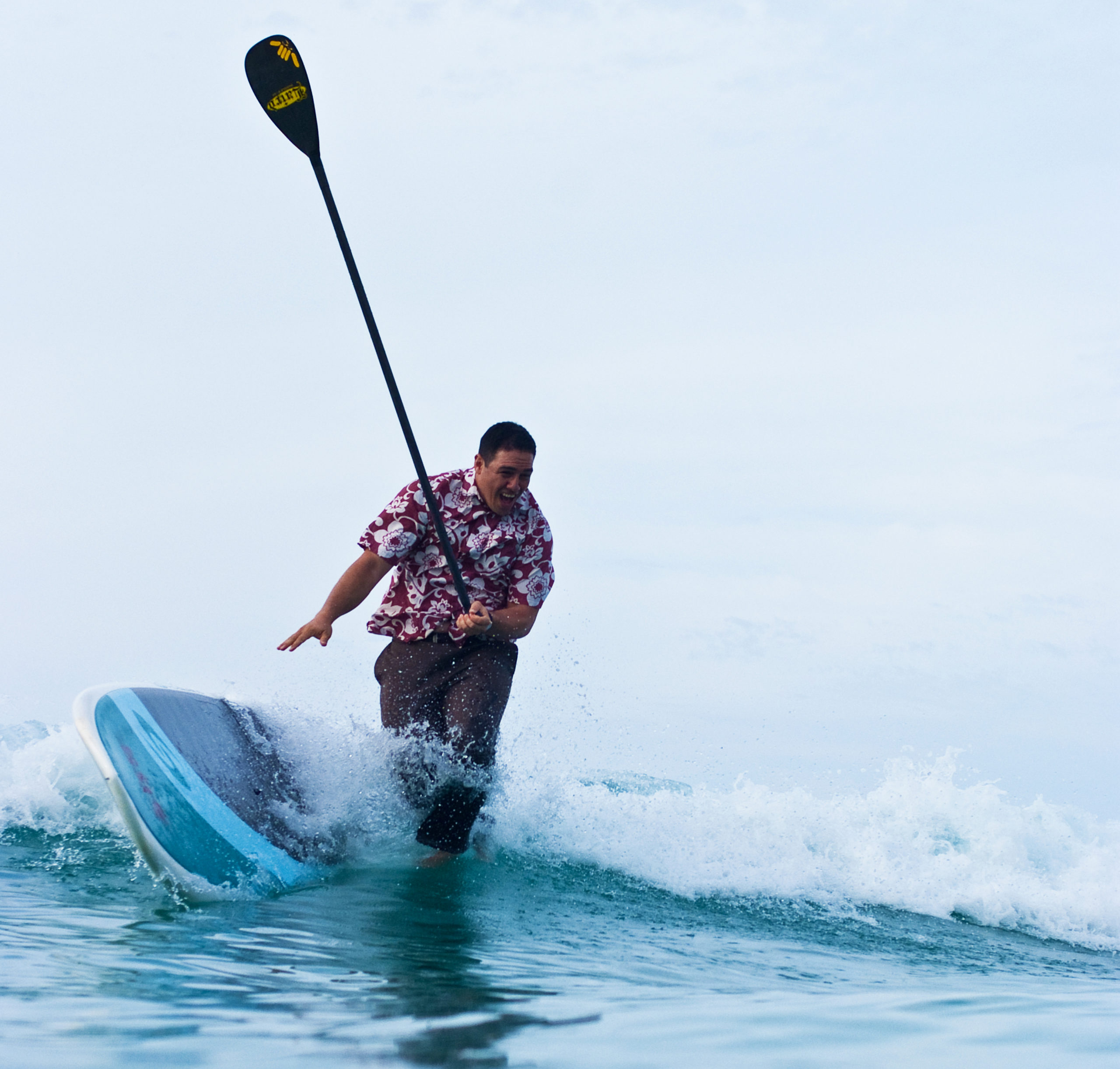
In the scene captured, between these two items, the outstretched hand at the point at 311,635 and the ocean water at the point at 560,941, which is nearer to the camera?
the ocean water at the point at 560,941

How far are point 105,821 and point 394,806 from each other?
1205 mm

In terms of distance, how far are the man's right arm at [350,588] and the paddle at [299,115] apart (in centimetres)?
31

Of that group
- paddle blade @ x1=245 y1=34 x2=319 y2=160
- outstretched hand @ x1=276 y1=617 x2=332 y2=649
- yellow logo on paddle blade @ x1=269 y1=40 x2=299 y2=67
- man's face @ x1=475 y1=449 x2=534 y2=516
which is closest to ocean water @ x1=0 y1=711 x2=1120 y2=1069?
outstretched hand @ x1=276 y1=617 x2=332 y2=649

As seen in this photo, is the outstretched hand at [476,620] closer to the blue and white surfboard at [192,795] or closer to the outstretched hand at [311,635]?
the outstretched hand at [311,635]

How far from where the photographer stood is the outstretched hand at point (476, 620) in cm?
320

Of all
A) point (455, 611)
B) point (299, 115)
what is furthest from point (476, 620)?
point (299, 115)

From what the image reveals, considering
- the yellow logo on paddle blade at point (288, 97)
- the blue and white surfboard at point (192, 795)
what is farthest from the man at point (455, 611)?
the yellow logo on paddle blade at point (288, 97)

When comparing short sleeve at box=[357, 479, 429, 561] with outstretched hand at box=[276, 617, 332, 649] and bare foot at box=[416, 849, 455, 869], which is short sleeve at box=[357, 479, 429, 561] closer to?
outstretched hand at box=[276, 617, 332, 649]

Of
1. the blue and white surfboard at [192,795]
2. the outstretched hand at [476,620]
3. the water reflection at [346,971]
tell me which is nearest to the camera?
the water reflection at [346,971]

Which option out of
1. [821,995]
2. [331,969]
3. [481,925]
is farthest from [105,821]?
[821,995]

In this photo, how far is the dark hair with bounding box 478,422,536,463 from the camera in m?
3.25

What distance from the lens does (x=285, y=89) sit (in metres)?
3.62

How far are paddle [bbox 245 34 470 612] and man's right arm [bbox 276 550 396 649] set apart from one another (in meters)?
0.31

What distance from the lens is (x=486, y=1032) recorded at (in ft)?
5.16
